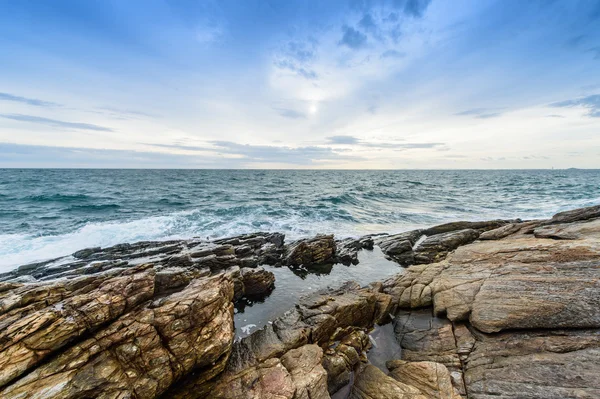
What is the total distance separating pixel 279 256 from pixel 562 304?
1506 centimetres

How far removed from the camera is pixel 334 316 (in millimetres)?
10828

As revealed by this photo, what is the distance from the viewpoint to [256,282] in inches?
578

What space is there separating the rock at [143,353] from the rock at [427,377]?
5.70 m

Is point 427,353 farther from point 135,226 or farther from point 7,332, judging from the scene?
point 135,226

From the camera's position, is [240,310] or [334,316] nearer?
[334,316]

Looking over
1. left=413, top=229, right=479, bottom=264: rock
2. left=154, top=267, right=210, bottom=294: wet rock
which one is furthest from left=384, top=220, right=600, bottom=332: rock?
left=154, top=267, right=210, bottom=294: wet rock

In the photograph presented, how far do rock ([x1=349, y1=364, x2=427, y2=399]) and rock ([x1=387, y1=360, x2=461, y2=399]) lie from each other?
48 centimetres

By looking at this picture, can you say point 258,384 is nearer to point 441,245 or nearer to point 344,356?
point 344,356

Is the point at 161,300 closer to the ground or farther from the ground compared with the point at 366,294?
farther from the ground

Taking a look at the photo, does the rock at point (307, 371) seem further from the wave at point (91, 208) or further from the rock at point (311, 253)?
the wave at point (91, 208)

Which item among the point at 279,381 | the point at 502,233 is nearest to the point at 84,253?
the point at 279,381

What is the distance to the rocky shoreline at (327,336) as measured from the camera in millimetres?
6598

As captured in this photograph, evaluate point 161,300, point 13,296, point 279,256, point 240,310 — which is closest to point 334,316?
point 240,310

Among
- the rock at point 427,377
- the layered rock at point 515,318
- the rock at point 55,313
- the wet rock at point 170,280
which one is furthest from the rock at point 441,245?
the rock at point 55,313
